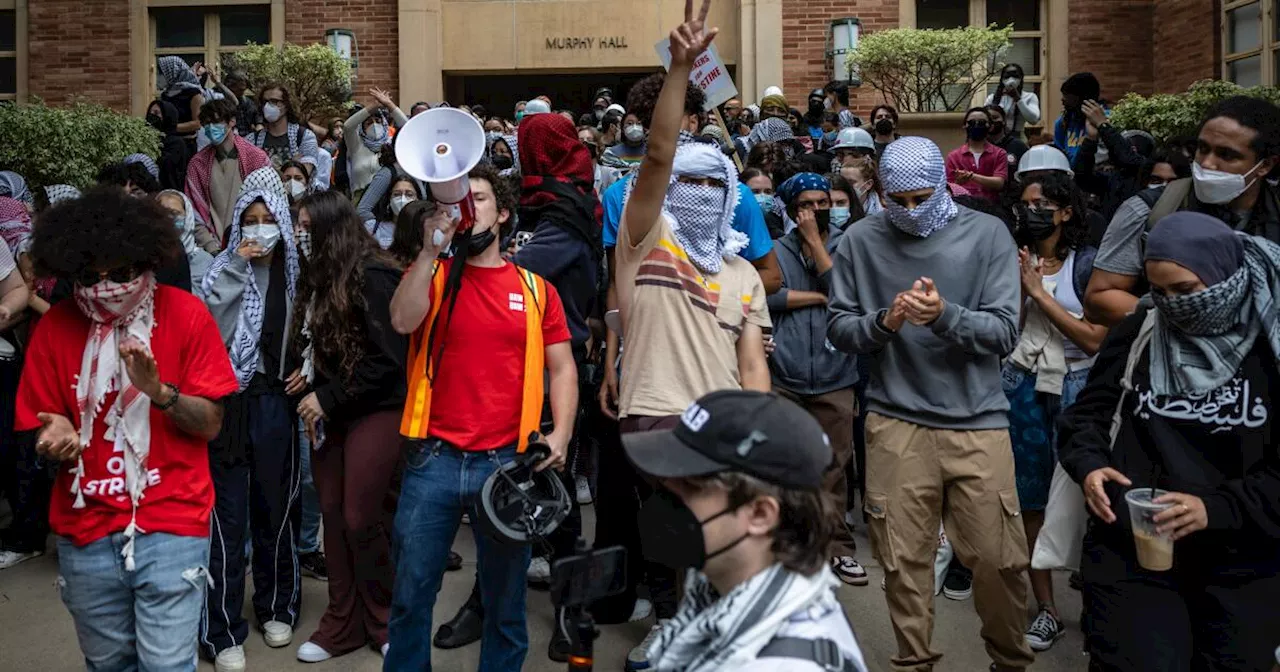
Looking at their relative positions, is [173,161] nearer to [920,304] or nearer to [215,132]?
[215,132]

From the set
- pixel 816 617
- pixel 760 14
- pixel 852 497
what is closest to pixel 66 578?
pixel 816 617

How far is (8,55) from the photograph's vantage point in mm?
20516

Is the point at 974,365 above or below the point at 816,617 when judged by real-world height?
above

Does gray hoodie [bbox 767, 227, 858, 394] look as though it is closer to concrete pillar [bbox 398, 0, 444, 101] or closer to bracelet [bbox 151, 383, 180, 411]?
bracelet [bbox 151, 383, 180, 411]

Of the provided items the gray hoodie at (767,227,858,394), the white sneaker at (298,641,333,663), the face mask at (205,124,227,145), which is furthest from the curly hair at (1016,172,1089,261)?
the face mask at (205,124,227,145)

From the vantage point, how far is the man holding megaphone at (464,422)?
4.44 metres

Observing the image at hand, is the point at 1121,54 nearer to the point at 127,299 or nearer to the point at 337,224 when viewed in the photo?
the point at 337,224

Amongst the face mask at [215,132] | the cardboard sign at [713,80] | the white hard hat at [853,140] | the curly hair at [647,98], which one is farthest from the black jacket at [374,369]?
the face mask at [215,132]

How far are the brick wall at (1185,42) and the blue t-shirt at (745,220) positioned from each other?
13.6m

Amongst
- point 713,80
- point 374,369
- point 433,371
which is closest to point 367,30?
point 713,80

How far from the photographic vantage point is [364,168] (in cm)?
998

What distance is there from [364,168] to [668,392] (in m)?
5.92

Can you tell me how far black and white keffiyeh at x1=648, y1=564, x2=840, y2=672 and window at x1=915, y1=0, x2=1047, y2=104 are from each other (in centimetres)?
1827

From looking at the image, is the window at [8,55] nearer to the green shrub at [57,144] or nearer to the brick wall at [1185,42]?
the green shrub at [57,144]
